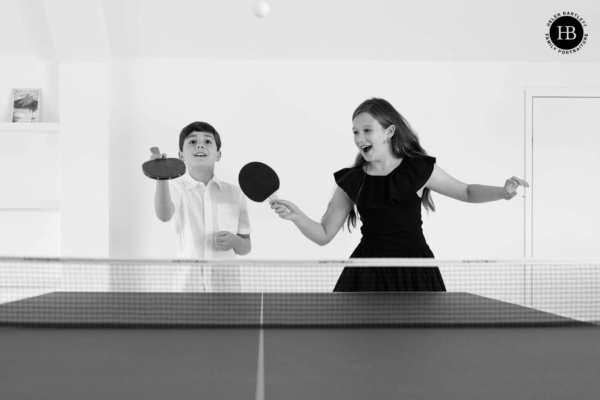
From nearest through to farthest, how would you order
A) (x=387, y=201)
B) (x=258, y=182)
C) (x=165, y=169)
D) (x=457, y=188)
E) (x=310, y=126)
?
1. (x=387, y=201)
2. (x=457, y=188)
3. (x=258, y=182)
4. (x=165, y=169)
5. (x=310, y=126)

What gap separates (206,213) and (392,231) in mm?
1293

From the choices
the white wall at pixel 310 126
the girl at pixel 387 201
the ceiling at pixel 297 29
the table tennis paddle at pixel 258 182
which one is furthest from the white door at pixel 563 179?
the table tennis paddle at pixel 258 182

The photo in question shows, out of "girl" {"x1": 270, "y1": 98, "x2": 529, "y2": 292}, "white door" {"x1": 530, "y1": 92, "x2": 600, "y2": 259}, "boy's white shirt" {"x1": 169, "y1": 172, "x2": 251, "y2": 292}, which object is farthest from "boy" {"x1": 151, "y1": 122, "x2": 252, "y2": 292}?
"white door" {"x1": 530, "y1": 92, "x2": 600, "y2": 259}

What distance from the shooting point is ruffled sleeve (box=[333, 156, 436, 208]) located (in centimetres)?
287

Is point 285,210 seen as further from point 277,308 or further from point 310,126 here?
point 310,126

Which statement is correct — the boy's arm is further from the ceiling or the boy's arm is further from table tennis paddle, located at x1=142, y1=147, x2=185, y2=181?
the ceiling

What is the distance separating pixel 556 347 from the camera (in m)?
1.48

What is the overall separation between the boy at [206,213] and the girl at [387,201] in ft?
2.96

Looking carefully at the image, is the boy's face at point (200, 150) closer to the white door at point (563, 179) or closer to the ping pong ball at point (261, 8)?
the ping pong ball at point (261, 8)

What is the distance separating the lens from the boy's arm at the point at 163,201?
3604mm

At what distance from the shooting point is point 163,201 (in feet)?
11.9

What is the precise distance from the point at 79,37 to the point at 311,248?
226 cm

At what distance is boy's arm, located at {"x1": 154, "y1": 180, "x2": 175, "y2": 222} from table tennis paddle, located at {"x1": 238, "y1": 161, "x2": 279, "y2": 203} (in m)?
0.66

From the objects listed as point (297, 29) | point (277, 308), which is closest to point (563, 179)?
point (297, 29)
